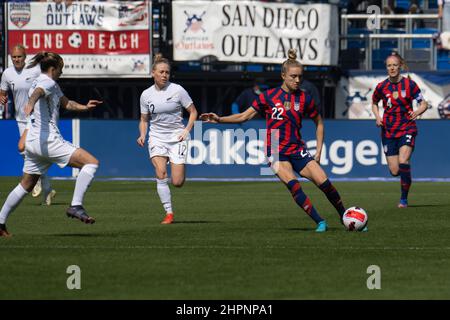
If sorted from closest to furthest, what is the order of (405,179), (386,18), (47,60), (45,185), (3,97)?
(47,60), (3,97), (405,179), (45,185), (386,18)

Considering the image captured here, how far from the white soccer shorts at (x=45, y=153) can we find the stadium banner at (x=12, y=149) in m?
14.4

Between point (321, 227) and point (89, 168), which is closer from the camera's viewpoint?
point (89, 168)

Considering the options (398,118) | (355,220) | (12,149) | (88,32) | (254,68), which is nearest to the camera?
(355,220)

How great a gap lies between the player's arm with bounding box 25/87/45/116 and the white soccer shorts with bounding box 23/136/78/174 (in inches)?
16.4

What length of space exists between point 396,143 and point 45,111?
7.61 m

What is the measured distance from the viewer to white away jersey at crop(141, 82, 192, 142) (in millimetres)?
16391

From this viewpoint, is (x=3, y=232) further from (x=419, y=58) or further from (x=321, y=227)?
(x=419, y=58)

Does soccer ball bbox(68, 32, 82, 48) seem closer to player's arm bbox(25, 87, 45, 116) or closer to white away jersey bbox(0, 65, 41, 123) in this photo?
white away jersey bbox(0, 65, 41, 123)

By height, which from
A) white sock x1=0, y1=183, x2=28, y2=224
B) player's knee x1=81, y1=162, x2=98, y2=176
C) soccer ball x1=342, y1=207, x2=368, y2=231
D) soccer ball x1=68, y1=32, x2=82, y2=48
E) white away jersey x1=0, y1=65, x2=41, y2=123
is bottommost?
soccer ball x1=342, y1=207, x2=368, y2=231

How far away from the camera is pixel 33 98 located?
13.4 meters

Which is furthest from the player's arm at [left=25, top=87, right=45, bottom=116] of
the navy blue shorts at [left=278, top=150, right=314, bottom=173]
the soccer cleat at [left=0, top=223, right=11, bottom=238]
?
the navy blue shorts at [left=278, top=150, right=314, bottom=173]

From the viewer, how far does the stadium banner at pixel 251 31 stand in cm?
3062

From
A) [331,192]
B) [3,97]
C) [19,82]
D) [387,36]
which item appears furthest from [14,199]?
[387,36]
